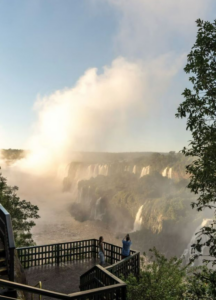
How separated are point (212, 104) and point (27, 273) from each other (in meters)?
11.3

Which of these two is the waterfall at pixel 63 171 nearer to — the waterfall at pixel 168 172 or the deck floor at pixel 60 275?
the waterfall at pixel 168 172

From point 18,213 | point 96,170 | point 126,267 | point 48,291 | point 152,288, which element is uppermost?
point 48,291

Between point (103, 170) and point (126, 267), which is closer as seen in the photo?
point (126, 267)

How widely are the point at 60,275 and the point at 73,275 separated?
0.63m

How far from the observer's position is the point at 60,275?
37.4 ft

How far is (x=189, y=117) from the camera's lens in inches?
343

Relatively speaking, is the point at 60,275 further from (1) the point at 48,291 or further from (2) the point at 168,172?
(2) the point at 168,172

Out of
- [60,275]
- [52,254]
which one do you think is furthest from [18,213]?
[60,275]

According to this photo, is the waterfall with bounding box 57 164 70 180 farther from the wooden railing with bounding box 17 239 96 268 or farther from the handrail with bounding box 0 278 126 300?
the handrail with bounding box 0 278 126 300

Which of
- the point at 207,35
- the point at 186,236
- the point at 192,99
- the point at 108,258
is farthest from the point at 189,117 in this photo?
the point at 186,236

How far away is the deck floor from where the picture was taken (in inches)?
399

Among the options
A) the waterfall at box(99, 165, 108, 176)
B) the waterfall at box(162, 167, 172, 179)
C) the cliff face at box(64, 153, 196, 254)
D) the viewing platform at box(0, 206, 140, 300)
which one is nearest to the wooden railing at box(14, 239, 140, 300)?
the viewing platform at box(0, 206, 140, 300)

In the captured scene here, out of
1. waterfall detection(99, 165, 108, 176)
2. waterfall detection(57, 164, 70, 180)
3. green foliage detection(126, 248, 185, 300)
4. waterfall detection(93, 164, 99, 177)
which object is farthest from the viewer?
waterfall detection(57, 164, 70, 180)

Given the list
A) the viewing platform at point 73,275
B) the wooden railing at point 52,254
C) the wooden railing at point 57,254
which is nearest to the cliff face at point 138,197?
the wooden railing at point 57,254
